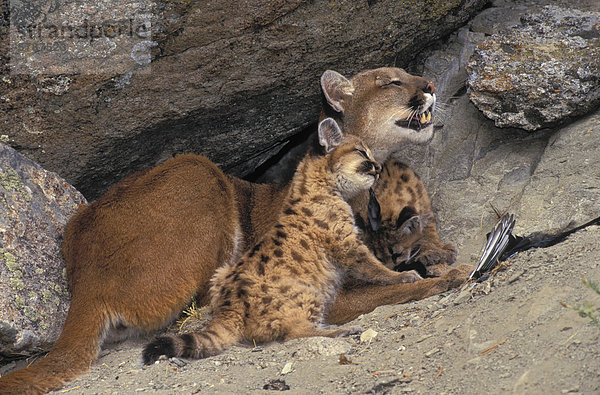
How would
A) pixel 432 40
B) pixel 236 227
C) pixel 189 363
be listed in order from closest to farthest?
pixel 189 363 → pixel 236 227 → pixel 432 40

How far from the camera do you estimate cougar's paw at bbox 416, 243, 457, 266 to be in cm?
648

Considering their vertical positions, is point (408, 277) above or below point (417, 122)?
below

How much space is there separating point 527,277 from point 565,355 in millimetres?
1107

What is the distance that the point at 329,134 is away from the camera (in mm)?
6273

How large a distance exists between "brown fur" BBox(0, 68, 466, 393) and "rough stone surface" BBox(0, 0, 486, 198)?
40cm

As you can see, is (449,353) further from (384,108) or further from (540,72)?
(540,72)

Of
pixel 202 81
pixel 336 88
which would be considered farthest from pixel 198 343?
pixel 336 88

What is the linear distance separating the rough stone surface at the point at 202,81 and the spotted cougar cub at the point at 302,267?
0.86 m

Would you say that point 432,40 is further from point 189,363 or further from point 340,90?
point 189,363

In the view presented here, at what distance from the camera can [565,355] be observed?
3564 mm

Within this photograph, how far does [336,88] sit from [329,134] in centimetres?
79

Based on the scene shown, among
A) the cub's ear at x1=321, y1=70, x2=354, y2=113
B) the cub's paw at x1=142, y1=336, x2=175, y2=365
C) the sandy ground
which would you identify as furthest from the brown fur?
the cub's paw at x1=142, y1=336, x2=175, y2=365

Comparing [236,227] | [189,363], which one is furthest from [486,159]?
[189,363]

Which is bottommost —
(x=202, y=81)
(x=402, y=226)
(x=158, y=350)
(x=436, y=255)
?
(x=436, y=255)
